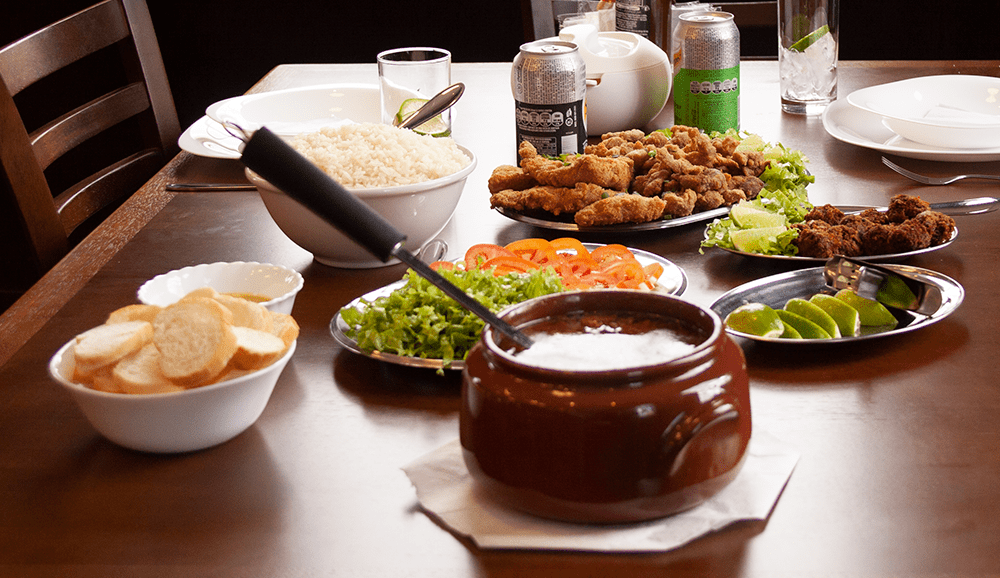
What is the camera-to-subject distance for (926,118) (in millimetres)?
1857

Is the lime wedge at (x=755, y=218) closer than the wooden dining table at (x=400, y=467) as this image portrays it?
No

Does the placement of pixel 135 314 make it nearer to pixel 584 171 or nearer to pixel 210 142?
pixel 584 171

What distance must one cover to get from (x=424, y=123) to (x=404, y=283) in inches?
25.4

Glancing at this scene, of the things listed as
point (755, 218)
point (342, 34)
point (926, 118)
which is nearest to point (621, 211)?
point (755, 218)

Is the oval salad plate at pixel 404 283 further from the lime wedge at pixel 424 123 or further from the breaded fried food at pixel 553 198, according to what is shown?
the lime wedge at pixel 424 123

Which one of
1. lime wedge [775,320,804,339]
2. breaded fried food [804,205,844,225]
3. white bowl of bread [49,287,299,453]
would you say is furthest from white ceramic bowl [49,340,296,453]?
breaded fried food [804,205,844,225]

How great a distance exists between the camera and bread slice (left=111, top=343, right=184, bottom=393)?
0.80m

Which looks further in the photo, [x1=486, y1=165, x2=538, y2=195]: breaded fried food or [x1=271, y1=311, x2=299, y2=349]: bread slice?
[x1=486, y1=165, x2=538, y2=195]: breaded fried food

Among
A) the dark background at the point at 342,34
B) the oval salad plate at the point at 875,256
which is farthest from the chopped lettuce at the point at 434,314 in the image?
the dark background at the point at 342,34

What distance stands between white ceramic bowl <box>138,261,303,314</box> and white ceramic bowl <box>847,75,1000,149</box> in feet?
3.80

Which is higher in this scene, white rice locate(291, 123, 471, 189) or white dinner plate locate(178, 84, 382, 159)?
white rice locate(291, 123, 471, 189)

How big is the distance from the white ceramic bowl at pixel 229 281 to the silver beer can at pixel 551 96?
2.01ft

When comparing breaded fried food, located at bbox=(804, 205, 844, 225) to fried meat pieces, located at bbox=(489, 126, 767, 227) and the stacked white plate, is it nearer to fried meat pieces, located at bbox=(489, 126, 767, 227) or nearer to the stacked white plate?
fried meat pieces, located at bbox=(489, 126, 767, 227)

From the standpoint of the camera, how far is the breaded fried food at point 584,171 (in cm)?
139
